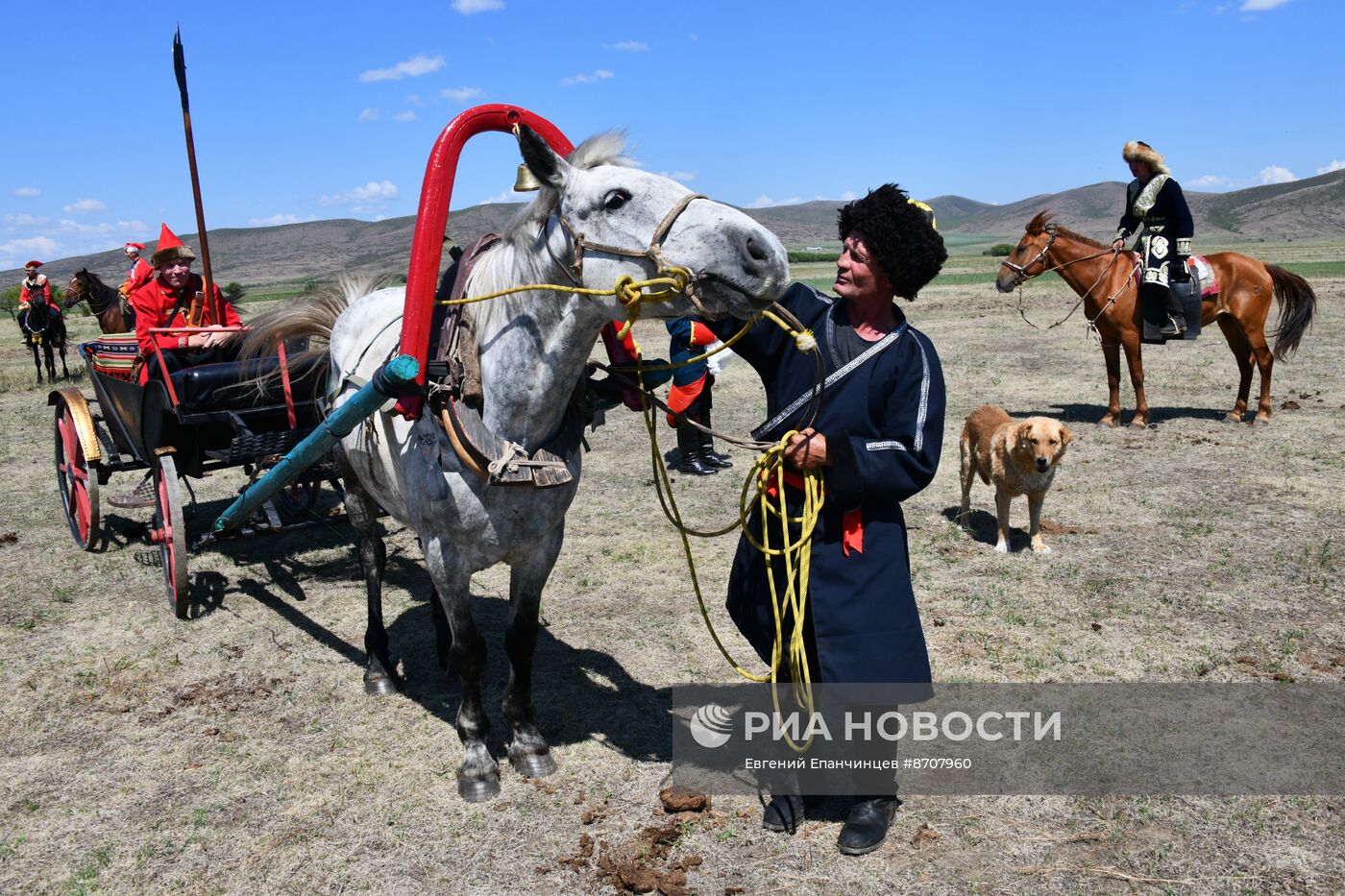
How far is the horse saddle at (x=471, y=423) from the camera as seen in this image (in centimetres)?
333

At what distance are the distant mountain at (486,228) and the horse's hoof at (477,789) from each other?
110 metres

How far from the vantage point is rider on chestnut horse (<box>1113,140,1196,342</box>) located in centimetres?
1014

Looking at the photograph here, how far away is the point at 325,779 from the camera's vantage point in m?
3.99

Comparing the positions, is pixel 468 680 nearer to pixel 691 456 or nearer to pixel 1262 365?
pixel 691 456

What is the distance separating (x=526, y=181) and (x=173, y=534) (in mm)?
3757

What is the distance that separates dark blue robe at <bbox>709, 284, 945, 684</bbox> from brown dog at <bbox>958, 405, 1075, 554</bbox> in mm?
3442

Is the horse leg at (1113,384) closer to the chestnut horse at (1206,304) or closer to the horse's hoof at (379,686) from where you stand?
the chestnut horse at (1206,304)

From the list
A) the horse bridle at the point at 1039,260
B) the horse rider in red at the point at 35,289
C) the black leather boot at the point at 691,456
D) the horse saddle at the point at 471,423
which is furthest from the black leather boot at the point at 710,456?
the horse rider in red at the point at 35,289

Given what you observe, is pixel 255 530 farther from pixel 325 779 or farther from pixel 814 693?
pixel 814 693

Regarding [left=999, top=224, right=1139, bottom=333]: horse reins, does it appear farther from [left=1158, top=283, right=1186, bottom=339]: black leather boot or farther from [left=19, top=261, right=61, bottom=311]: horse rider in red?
[left=19, top=261, right=61, bottom=311]: horse rider in red

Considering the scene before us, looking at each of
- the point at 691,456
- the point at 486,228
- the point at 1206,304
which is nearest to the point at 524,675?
the point at 691,456

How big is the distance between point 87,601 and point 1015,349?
14.8 m

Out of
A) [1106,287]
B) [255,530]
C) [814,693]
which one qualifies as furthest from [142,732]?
[1106,287]

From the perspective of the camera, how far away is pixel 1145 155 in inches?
397
